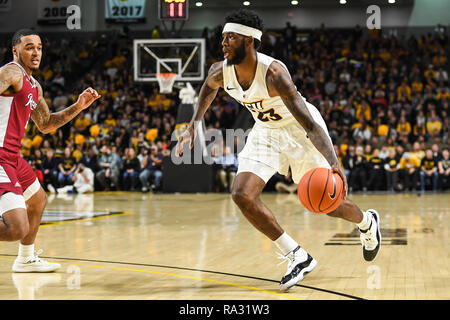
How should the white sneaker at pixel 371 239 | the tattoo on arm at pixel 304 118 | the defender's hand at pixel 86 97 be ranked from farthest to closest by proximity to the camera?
the white sneaker at pixel 371 239
the defender's hand at pixel 86 97
the tattoo on arm at pixel 304 118

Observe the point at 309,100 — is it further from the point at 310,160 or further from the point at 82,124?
the point at 310,160

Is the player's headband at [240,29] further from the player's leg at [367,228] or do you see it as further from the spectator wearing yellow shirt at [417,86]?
the spectator wearing yellow shirt at [417,86]

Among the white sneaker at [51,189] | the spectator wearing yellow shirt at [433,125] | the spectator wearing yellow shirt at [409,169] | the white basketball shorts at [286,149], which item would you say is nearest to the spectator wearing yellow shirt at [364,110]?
the spectator wearing yellow shirt at [433,125]

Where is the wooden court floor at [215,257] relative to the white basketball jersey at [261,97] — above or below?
below

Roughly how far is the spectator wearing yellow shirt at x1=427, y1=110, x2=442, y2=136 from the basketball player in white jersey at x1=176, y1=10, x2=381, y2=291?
13.8 metres

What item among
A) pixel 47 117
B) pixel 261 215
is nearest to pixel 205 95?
pixel 261 215

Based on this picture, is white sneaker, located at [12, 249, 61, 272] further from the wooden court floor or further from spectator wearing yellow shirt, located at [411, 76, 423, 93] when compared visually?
spectator wearing yellow shirt, located at [411, 76, 423, 93]

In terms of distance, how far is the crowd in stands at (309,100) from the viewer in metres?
17.5

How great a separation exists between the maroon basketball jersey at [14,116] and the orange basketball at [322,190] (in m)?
2.11

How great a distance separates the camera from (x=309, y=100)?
20234mm

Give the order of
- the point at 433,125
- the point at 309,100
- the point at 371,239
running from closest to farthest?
1. the point at 371,239
2. the point at 433,125
3. the point at 309,100

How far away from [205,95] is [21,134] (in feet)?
4.73

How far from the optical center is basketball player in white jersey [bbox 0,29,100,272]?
4676mm

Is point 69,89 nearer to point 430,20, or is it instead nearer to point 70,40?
point 70,40
